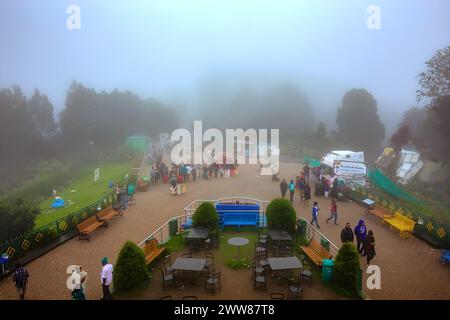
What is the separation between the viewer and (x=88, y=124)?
2264 inches

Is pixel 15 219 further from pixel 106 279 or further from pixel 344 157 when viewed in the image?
pixel 344 157

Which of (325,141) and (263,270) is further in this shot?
(325,141)

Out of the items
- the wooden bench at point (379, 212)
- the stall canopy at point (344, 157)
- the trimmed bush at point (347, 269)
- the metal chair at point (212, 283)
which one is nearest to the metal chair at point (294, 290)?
the trimmed bush at point (347, 269)

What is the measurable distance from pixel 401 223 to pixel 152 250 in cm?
1132

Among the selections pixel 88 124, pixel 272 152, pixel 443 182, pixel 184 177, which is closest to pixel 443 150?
pixel 443 182

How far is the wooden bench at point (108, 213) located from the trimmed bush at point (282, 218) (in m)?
8.14

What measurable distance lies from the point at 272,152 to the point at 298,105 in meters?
66.7

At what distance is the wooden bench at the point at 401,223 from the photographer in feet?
47.1

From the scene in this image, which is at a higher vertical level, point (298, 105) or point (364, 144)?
point (298, 105)

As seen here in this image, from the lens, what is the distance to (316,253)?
11891 mm

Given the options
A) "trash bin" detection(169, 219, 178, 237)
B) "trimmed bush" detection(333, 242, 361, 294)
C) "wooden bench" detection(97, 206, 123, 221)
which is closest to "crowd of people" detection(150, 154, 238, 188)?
Answer: "wooden bench" detection(97, 206, 123, 221)

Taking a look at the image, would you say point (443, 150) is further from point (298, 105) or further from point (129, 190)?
point (298, 105)

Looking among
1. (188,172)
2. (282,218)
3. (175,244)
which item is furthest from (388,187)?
(175,244)

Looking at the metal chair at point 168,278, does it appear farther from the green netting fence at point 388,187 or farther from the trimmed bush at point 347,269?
the green netting fence at point 388,187
